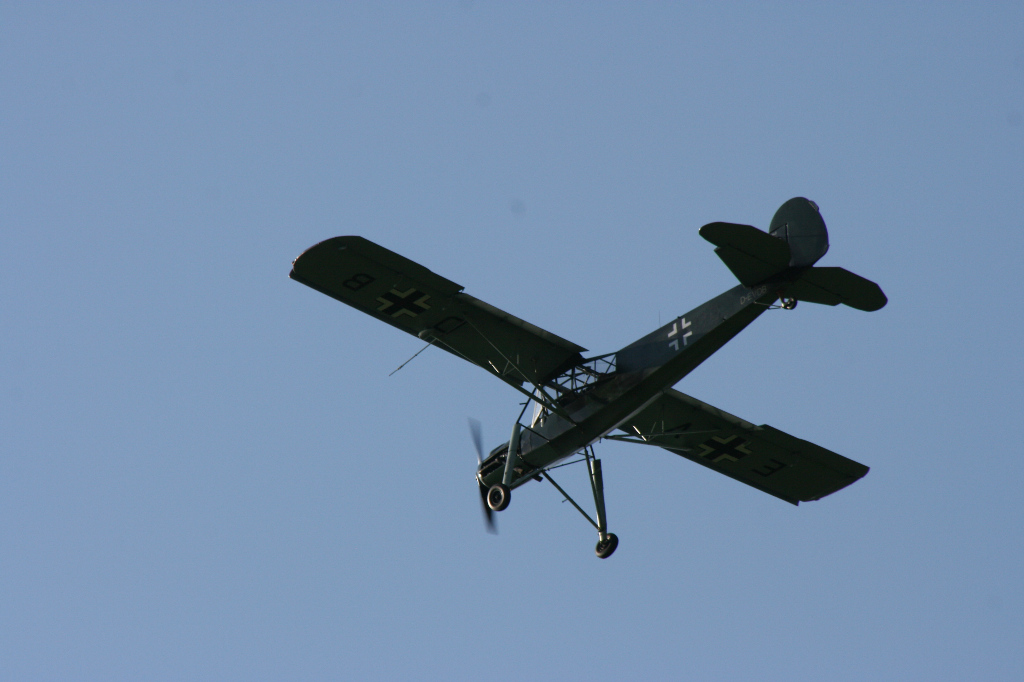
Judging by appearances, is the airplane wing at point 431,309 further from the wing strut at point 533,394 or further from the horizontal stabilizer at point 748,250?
the horizontal stabilizer at point 748,250

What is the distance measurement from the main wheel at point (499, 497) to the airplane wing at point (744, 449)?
2.41m

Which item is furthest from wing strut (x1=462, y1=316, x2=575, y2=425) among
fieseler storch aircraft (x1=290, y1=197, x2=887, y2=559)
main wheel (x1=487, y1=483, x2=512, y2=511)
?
main wheel (x1=487, y1=483, x2=512, y2=511)

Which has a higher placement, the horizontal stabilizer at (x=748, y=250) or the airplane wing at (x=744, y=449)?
the horizontal stabilizer at (x=748, y=250)

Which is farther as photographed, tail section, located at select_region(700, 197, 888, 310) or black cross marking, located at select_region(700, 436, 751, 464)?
black cross marking, located at select_region(700, 436, 751, 464)

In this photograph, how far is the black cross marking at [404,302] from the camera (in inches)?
868

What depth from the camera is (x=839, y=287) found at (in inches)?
790

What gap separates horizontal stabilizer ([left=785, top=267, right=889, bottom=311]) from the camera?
1994 cm

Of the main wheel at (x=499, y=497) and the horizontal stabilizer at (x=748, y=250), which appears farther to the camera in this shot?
→ the main wheel at (x=499, y=497)

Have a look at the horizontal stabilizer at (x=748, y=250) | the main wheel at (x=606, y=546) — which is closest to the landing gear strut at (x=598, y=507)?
the main wheel at (x=606, y=546)

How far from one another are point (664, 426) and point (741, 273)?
14.7 feet

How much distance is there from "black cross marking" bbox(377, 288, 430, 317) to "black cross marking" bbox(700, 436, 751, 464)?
5564mm

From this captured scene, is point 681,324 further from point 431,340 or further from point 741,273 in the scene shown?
point 431,340

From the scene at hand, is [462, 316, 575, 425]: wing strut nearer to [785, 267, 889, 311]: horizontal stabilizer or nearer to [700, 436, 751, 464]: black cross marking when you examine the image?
[700, 436, 751, 464]: black cross marking

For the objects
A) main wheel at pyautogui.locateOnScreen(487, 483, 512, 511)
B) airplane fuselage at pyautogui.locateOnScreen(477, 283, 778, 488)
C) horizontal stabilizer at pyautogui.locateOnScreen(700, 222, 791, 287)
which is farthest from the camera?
main wheel at pyautogui.locateOnScreen(487, 483, 512, 511)
